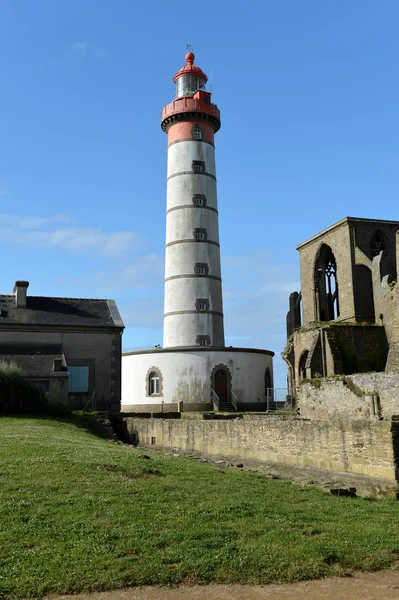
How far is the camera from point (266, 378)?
36.4 meters

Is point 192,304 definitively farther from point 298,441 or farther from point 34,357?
point 298,441

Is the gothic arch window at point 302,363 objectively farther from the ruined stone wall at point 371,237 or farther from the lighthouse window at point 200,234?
the lighthouse window at point 200,234

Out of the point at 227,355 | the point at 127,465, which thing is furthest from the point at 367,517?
the point at 227,355

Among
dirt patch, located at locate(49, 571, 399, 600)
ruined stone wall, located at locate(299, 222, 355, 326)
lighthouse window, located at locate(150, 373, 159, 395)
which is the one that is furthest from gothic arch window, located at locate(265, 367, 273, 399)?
dirt patch, located at locate(49, 571, 399, 600)

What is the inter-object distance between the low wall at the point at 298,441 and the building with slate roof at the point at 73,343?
869cm

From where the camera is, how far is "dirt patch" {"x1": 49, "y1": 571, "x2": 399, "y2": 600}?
17.5 ft

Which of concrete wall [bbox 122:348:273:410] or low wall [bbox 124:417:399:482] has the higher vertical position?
concrete wall [bbox 122:348:273:410]

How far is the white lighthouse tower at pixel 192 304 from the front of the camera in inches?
1353

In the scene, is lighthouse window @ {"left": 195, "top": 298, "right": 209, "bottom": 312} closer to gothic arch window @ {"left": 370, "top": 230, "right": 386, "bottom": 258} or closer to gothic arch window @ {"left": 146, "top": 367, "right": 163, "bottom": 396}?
gothic arch window @ {"left": 146, "top": 367, "right": 163, "bottom": 396}

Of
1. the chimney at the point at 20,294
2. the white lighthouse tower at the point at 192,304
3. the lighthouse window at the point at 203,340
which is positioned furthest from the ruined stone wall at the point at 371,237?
the chimney at the point at 20,294

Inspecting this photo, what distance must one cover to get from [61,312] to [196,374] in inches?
347

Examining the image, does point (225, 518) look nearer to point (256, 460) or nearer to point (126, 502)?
point (126, 502)

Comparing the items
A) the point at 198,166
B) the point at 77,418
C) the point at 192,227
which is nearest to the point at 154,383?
the point at 77,418

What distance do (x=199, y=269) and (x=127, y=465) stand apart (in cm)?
2592
